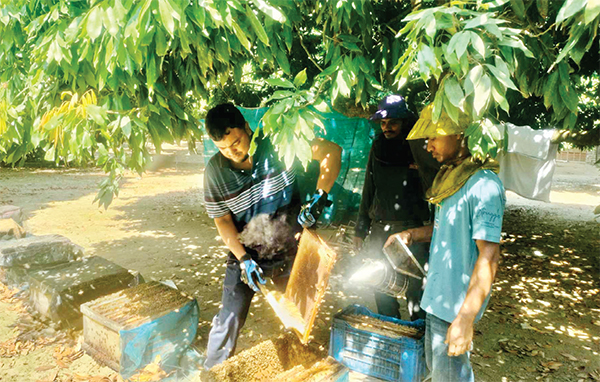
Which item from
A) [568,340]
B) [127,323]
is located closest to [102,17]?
[127,323]

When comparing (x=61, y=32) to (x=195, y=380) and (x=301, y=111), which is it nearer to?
(x=301, y=111)

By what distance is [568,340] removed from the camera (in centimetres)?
425

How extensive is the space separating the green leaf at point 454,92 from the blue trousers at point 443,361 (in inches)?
49.5

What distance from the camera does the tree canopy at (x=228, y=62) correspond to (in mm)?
1699

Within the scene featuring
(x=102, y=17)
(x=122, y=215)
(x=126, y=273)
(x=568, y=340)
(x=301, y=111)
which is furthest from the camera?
(x=122, y=215)

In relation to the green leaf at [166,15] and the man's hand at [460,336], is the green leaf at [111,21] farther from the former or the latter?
the man's hand at [460,336]

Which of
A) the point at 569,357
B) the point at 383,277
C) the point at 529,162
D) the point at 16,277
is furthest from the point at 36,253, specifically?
the point at 529,162

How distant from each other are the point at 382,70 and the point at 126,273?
357 cm

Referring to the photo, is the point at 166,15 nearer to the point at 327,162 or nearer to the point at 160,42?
the point at 160,42

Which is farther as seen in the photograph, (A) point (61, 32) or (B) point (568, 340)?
(B) point (568, 340)

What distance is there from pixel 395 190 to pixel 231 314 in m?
1.82

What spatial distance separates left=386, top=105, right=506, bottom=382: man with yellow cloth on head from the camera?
2086 mm

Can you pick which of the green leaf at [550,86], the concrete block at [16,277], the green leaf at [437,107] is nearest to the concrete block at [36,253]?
the concrete block at [16,277]

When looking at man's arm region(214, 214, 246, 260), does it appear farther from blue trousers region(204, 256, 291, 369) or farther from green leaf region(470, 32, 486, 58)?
green leaf region(470, 32, 486, 58)
